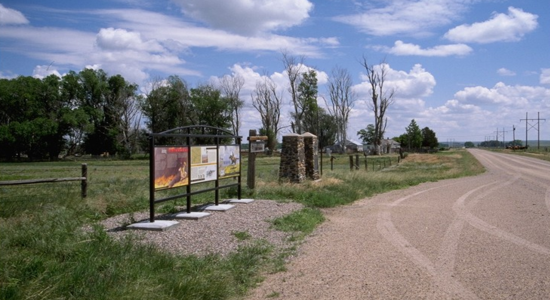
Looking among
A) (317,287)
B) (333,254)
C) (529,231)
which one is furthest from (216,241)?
(529,231)

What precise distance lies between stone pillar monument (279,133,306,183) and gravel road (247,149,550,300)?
5.52 m

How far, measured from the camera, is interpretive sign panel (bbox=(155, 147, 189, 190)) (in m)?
10.0

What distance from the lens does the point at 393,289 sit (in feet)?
19.7

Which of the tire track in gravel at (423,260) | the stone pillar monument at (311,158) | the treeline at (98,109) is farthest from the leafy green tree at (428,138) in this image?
the tire track in gravel at (423,260)

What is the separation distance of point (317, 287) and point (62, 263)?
3132 millimetres

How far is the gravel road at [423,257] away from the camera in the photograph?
5984mm

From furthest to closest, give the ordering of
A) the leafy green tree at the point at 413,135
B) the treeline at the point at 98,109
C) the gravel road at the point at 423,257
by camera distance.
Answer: the leafy green tree at the point at 413,135
the treeline at the point at 98,109
the gravel road at the point at 423,257

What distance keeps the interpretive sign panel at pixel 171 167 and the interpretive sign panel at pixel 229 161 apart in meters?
2.20

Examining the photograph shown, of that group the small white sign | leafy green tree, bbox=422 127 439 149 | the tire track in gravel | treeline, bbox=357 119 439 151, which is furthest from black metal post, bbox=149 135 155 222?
leafy green tree, bbox=422 127 439 149

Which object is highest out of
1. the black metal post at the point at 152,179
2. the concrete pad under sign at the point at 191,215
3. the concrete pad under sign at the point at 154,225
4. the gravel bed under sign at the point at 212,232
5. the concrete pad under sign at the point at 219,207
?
the black metal post at the point at 152,179

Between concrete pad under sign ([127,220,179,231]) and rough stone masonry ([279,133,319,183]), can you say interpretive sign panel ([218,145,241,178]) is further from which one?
rough stone masonry ([279,133,319,183])

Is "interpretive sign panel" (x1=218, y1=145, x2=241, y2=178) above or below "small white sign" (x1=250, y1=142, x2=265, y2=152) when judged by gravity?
below

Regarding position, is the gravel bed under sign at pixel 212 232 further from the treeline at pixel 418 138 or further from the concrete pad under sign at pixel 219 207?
the treeline at pixel 418 138

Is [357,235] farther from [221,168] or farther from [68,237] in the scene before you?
[68,237]
